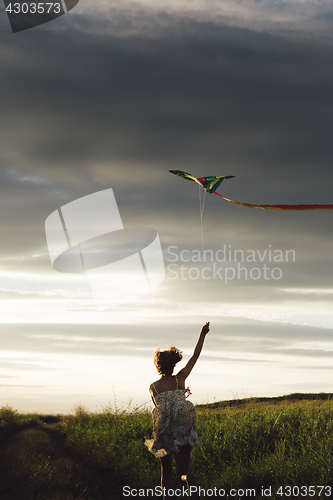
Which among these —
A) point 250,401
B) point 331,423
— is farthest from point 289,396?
point 331,423

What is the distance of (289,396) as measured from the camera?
63.6 feet

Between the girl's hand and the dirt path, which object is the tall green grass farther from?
the girl's hand

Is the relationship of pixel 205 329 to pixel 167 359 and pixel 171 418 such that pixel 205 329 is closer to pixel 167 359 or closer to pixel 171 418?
pixel 167 359

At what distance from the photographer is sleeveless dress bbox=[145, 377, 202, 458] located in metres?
5.88

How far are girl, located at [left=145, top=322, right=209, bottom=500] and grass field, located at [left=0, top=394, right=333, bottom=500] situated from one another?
5.67ft

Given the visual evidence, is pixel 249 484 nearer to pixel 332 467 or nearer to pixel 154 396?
pixel 332 467

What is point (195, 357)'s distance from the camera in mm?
6211

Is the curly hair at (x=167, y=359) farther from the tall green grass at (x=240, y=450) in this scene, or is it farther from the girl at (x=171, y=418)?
the tall green grass at (x=240, y=450)

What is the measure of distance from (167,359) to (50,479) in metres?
4.49

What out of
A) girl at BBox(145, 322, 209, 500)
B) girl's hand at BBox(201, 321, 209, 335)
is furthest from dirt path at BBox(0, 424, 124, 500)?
girl's hand at BBox(201, 321, 209, 335)

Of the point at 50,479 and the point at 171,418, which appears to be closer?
the point at 171,418

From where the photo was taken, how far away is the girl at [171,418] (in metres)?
5.89

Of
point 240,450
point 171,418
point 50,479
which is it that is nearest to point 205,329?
point 171,418

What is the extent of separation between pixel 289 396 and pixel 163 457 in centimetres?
1490
